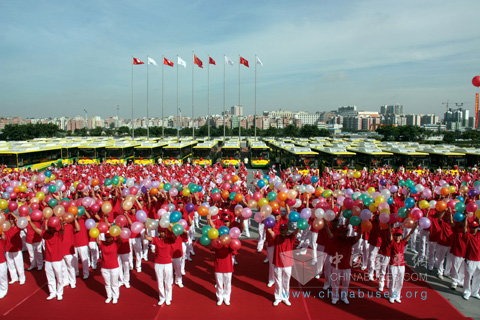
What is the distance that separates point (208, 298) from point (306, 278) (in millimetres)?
2540

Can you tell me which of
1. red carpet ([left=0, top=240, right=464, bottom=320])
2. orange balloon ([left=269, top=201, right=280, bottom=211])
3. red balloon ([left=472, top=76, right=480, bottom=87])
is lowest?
red carpet ([left=0, top=240, right=464, bottom=320])

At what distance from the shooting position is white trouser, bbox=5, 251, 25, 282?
6980mm

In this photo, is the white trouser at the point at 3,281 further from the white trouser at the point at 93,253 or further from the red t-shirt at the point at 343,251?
the red t-shirt at the point at 343,251

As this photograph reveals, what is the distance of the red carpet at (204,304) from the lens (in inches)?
237

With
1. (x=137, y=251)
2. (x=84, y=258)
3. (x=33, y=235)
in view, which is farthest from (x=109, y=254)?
(x=33, y=235)

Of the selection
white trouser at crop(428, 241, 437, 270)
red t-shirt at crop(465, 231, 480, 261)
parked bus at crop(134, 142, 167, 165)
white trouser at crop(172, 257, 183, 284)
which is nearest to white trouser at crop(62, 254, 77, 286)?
white trouser at crop(172, 257, 183, 284)

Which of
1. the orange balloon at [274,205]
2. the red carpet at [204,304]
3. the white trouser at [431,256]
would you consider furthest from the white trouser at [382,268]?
the orange balloon at [274,205]

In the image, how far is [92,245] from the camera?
7914 mm

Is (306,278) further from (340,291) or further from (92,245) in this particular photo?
(92,245)

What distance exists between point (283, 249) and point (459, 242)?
13.1 ft

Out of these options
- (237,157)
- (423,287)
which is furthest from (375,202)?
(237,157)

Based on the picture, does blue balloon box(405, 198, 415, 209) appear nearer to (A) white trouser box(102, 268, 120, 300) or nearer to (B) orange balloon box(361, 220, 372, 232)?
(B) orange balloon box(361, 220, 372, 232)

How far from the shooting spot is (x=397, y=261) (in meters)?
6.16

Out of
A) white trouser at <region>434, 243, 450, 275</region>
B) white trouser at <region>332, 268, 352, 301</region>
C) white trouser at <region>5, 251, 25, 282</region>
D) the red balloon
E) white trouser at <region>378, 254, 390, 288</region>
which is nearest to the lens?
white trouser at <region>332, 268, 352, 301</region>
